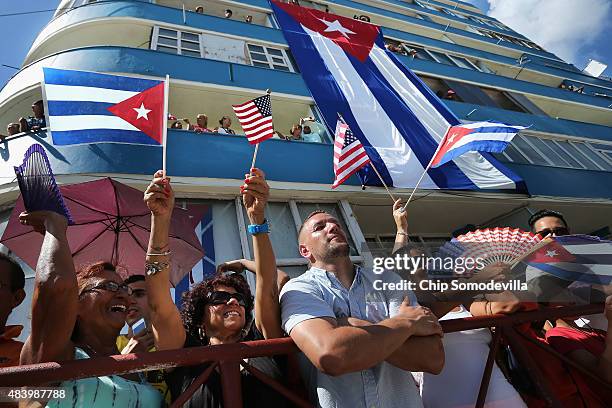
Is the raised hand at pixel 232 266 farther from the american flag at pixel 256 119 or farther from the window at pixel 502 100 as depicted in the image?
the window at pixel 502 100

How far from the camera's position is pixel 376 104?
6859mm

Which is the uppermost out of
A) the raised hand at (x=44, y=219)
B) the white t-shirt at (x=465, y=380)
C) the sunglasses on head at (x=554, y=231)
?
the sunglasses on head at (x=554, y=231)

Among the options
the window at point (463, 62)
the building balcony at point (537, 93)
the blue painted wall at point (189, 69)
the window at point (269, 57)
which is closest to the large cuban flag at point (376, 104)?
the blue painted wall at point (189, 69)

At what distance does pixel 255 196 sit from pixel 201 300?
785 millimetres

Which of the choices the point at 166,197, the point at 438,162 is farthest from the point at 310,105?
the point at 166,197

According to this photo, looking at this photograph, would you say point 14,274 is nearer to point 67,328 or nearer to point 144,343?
point 144,343

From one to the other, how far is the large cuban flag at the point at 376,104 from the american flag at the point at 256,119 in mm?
2704

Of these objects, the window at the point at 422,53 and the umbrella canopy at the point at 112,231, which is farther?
the window at the point at 422,53

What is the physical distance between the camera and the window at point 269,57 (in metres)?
8.86

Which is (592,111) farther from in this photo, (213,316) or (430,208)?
(213,316)

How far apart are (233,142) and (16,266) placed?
4386 millimetres

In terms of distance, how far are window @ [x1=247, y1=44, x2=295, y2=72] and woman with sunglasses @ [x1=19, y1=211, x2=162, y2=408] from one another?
307 inches

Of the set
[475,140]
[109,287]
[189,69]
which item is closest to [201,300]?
[109,287]

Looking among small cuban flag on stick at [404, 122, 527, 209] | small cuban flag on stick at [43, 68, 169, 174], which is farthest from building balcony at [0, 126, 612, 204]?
small cuban flag on stick at [404, 122, 527, 209]
